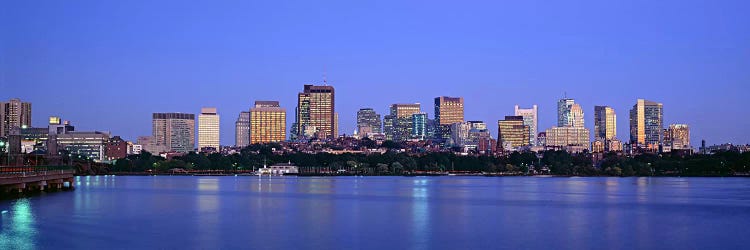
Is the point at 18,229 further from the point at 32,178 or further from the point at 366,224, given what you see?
the point at 32,178

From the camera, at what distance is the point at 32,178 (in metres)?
90.6

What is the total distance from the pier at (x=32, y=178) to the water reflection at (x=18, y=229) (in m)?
13.2

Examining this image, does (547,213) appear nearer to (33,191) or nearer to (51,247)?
(51,247)

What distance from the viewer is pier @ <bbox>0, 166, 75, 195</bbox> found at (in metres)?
82.9

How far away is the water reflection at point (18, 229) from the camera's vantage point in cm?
4600

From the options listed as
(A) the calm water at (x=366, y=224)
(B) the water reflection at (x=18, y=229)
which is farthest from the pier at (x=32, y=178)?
(B) the water reflection at (x=18, y=229)

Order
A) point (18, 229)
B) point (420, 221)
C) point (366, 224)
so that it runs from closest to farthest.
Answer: point (18, 229), point (366, 224), point (420, 221)

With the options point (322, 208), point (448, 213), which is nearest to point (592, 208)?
point (448, 213)

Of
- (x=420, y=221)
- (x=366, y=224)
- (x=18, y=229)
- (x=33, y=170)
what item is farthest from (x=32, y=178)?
(x=420, y=221)

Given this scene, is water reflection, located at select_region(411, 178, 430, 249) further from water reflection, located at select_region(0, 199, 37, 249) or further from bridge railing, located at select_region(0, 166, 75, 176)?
bridge railing, located at select_region(0, 166, 75, 176)

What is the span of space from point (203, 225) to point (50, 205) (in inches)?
833

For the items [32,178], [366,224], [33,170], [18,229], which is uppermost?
[33,170]

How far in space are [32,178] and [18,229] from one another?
131 ft

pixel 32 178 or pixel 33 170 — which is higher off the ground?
pixel 33 170
